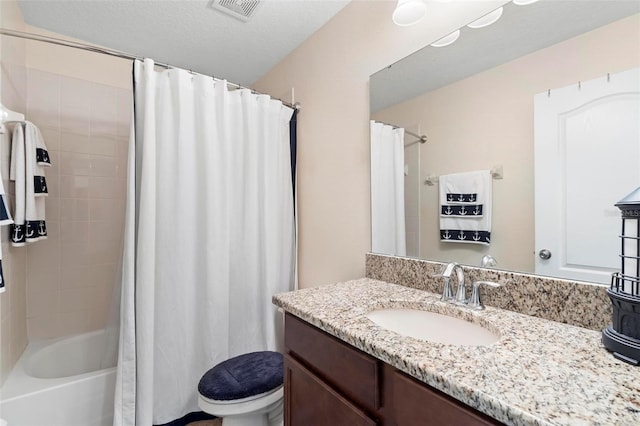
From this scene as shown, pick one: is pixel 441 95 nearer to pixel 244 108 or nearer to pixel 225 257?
pixel 244 108

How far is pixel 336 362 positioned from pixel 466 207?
783 mm

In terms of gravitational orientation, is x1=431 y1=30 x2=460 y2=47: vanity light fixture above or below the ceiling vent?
below

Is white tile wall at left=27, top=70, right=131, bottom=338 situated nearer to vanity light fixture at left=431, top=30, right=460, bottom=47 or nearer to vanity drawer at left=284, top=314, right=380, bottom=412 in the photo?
vanity drawer at left=284, top=314, right=380, bottom=412

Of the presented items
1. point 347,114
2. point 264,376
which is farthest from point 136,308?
point 347,114

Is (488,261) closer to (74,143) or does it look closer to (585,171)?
(585,171)

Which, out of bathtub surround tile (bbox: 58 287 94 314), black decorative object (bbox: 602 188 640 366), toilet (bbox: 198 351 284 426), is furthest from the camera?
bathtub surround tile (bbox: 58 287 94 314)

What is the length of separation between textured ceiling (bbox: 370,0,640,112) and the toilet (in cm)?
140

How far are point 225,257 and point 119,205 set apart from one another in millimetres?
1202

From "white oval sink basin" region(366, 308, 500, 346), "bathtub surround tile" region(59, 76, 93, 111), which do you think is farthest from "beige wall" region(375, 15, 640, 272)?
"bathtub surround tile" region(59, 76, 93, 111)

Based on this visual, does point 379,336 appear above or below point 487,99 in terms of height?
below

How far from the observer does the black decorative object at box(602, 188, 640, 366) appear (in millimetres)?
608

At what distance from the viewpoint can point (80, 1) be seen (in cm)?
161

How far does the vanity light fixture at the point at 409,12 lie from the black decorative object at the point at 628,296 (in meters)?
1.00

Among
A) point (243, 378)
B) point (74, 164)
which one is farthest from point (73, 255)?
point (243, 378)
